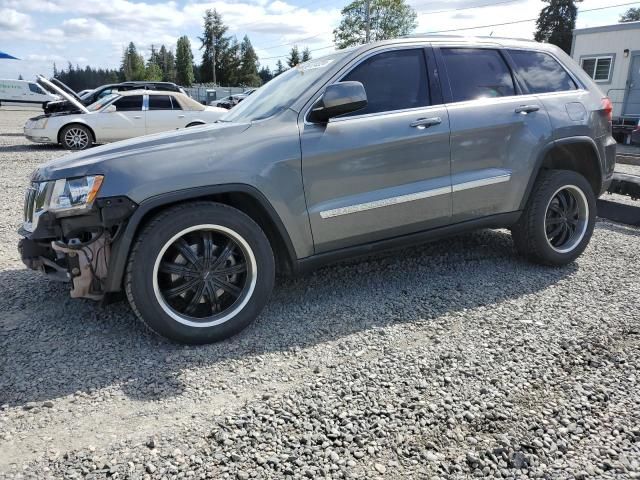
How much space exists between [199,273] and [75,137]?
11.9 meters

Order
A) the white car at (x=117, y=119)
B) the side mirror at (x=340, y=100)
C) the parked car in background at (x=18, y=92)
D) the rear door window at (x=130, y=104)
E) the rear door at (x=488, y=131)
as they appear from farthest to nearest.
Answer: the parked car in background at (x=18, y=92), the rear door window at (x=130, y=104), the white car at (x=117, y=119), the rear door at (x=488, y=131), the side mirror at (x=340, y=100)

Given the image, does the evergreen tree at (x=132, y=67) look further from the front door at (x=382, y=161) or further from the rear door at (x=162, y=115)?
the front door at (x=382, y=161)

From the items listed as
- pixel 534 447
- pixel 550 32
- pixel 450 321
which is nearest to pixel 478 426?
pixel 534 447

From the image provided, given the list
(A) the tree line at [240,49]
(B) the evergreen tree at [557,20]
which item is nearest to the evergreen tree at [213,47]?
(A) the tree line at [240,49]

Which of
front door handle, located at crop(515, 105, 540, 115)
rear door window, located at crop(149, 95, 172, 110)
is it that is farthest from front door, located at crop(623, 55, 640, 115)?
front door handle, located at crop(515, 105, 540, 115)

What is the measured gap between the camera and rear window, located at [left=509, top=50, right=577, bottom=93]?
14.7 feet

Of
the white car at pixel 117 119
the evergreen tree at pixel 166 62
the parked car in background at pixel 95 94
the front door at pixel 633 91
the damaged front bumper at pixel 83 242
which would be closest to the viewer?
the damaged front bumper at pixel 83 242

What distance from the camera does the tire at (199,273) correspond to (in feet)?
10.2

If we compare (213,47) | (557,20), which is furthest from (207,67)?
(557,20)

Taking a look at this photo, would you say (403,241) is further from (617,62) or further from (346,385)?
(617,62)

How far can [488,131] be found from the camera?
4.09 m

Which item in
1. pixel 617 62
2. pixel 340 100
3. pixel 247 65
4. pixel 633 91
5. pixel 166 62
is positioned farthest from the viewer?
pixel 166 62

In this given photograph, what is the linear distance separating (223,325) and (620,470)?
223 cm

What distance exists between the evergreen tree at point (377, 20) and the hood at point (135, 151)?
74568 millimetres
